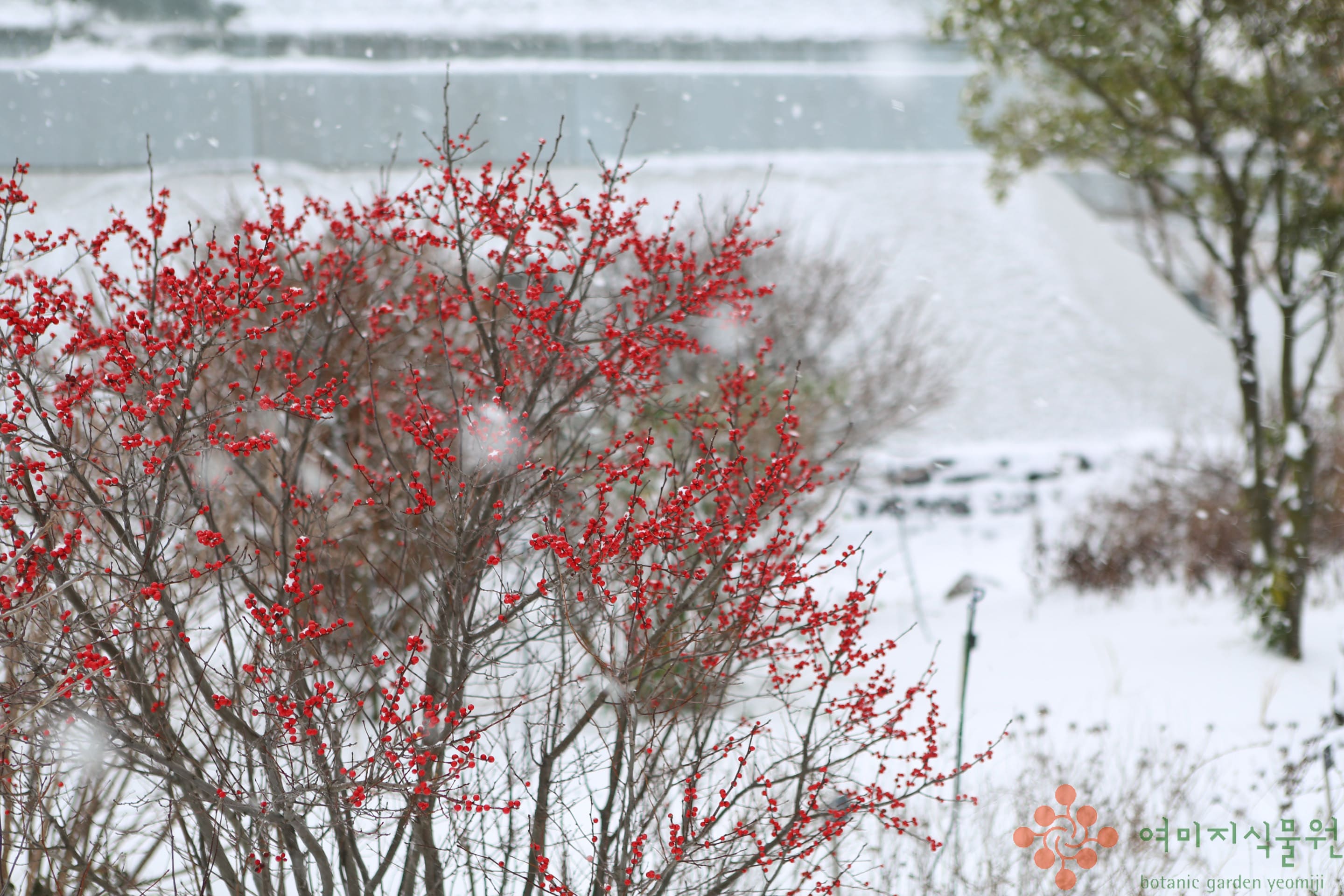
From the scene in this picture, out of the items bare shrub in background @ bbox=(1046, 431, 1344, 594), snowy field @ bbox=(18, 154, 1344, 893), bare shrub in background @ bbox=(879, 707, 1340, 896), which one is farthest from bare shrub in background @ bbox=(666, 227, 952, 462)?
bare shrub in background @ bbox=(879, 707, 1340, 896)

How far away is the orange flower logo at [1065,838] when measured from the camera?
13.7ft

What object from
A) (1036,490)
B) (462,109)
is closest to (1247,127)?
A: (1036,490)

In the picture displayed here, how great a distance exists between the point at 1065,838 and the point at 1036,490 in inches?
482

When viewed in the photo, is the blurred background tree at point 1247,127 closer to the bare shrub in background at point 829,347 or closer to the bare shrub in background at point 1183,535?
the bare shrub in background at point 1183,535

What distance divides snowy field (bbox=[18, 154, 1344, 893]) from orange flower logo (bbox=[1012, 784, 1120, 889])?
0.08 m

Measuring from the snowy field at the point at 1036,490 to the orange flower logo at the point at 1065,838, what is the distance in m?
0.08

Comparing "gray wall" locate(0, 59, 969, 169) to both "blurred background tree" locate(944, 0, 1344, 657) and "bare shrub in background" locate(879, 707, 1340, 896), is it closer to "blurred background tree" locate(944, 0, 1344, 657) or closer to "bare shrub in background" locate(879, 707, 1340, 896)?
"blurred background tree" locate(944, 0, 1344, 657)

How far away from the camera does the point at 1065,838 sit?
4.36 meters

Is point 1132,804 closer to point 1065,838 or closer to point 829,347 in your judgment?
point 1065,838

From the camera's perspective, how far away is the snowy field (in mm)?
5160

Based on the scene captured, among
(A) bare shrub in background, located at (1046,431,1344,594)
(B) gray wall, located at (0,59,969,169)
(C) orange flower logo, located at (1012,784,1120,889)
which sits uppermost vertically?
(B) gray wall, located at (0,59,969,169)

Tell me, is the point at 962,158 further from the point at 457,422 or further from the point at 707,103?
the point at 457,422

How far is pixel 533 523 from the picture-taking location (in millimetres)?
3564

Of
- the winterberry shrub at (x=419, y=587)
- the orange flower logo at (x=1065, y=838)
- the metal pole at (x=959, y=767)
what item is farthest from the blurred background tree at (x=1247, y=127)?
the winterberry shrub at (x=419, y=587)
